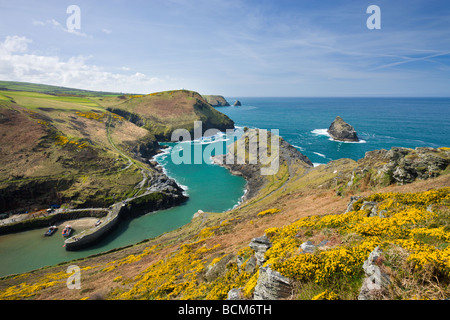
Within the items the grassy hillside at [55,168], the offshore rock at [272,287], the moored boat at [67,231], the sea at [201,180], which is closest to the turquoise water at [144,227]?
the sea at [201,180]

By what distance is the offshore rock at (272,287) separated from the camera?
10750 millimetres

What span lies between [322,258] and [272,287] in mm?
3173

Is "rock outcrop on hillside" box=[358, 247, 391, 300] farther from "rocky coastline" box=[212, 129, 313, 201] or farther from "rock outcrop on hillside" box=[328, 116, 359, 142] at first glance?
"rock outcrop on hillside" box=[328, 116, 359, 142]

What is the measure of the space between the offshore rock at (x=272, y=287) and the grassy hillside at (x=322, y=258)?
291 millimetres

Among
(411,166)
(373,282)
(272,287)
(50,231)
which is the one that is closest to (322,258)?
(373,282)

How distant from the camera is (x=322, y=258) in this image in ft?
37.5

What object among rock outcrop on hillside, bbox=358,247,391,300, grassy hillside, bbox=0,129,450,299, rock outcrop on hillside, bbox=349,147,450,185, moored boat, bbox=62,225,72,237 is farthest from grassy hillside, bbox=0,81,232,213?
rock outcrop on hillside, bbox=358,247,391,300

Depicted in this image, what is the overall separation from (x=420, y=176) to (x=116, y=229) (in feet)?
225

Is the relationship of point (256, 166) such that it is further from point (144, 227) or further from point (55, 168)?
point (55, 168)

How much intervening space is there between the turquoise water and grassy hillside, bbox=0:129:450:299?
51.8ft

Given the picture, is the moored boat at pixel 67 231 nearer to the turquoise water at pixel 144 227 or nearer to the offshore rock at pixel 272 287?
the turquoise water at pixel 144 227

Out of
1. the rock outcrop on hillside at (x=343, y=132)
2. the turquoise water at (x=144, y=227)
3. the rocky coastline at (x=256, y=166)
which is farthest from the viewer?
the rock outcrop on hillside at (x=343, y=132)

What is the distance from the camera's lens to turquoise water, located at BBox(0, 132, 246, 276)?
163ft
